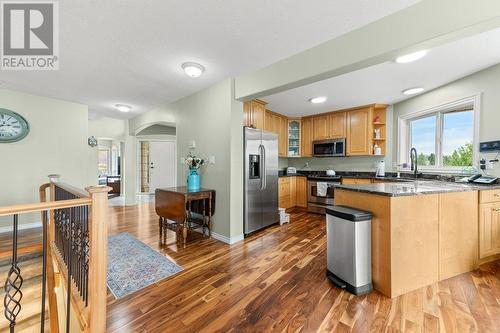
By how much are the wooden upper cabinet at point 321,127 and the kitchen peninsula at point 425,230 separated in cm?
292

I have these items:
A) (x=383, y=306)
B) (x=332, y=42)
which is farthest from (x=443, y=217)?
(x=332, y=42)

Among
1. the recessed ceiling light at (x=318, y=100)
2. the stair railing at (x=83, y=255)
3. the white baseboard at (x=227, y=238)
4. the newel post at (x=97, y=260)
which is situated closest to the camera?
the stair railing at (x=83, y=255)

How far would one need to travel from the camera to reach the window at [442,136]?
10.2 ft

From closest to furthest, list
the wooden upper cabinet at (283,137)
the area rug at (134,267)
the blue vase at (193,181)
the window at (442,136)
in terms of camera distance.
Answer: the area rug at (134,267) < the window at (442,136) < the blue vase at (193,181) < the wooden upper cabinet at (283,137)

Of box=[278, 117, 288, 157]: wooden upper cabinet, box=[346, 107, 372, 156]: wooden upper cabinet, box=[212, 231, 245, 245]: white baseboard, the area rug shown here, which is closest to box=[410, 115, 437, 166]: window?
box=[346, 107, 372, 156]: wooden upper cabinet

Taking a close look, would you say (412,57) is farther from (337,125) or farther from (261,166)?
(337,125)

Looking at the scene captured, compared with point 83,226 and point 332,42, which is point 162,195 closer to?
point 83,226

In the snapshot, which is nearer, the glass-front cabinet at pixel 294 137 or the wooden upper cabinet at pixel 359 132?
the wooden upper cabinet at pixel 359 132

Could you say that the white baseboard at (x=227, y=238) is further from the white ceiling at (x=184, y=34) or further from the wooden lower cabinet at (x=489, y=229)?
the wooden lower cabinet at (x=489, y=229)

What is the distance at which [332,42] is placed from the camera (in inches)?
82.2

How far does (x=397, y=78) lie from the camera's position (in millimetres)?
3004

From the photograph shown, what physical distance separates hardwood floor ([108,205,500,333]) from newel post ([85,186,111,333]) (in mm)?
155

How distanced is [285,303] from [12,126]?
5.02 meters

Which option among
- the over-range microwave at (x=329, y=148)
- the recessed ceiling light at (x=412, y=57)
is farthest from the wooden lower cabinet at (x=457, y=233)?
the over-range microwave at (x=329, y=148)
